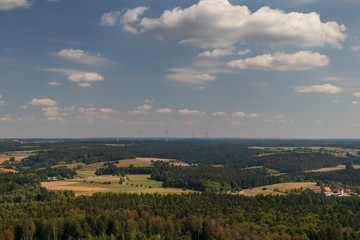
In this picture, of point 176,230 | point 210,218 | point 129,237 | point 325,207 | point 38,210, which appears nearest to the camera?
point 129,237

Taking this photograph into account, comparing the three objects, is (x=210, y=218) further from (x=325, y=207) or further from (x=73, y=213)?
(x=325, y=207)

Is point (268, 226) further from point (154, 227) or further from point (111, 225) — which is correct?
point (111, 225)

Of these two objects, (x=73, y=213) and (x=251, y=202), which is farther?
(x=251, y=202)

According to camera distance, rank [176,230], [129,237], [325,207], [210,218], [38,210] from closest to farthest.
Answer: [129,237], [176,230], [210,218], [38,210], [325,207]

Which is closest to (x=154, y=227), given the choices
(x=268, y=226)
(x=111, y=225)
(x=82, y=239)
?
(x=111, y=225)

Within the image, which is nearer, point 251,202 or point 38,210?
point 38,210

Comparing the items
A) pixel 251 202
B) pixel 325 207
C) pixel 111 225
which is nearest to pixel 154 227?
pixel 111 225
